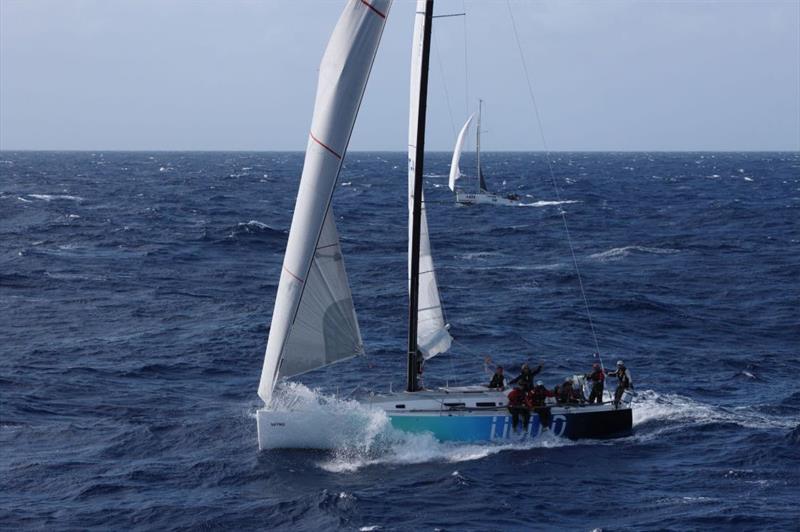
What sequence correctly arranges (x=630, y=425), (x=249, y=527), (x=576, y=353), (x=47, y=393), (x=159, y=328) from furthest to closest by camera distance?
(x=159, y=328) < (x=576, y=353) < (x=47, y=393) < (x=630, y=425) < (x=249, y=527)

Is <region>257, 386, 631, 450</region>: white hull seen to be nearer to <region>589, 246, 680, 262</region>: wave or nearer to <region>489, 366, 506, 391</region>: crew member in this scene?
<region>489, 366, 506, 391</region>: crew member

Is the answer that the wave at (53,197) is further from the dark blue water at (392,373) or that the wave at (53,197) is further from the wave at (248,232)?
the wave at (248,232)

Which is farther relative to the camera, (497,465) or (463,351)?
(463,351)

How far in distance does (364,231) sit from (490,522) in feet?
187

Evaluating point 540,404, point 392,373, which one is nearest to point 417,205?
point 540,404

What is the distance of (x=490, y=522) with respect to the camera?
21484 mm

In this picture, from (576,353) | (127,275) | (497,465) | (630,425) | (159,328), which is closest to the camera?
(497,465)

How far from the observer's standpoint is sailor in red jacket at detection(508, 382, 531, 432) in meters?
25.5

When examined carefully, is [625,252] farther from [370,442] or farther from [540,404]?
[370,442]

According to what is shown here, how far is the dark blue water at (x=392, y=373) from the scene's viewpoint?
22.5 m

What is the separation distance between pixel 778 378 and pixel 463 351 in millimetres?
11028

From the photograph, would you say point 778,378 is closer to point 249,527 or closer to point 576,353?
point 576,353

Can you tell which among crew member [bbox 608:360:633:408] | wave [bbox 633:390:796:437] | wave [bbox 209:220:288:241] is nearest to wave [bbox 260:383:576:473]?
crew member [bbox 608:360:633:408]

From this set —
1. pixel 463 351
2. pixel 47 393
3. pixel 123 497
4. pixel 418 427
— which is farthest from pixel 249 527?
pixel 463 351
